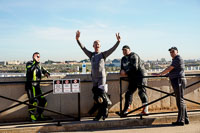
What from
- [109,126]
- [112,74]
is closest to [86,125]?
[109,126]

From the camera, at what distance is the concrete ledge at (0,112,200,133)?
525cm

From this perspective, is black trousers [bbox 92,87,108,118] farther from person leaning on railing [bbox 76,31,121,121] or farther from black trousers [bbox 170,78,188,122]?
black trousers [bbox 170,78,188,122]

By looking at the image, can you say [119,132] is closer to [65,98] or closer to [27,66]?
[65,98]

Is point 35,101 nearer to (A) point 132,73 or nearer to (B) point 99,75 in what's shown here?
(B) point 99,75

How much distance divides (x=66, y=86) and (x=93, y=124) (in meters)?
1.12

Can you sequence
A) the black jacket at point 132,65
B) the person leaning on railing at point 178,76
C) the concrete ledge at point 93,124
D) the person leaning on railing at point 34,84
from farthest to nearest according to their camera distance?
the black jacket at point 132,65, the person leaning on railing at point 34,84, the person leaning on railing at point 178,76, the concrete ledge at point 93,124

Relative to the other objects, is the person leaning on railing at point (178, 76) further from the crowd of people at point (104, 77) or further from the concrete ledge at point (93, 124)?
the concrete ledge at point (93, 124)

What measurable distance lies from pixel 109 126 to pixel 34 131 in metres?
1.76

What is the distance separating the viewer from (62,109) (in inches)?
246

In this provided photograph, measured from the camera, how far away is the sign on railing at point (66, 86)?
5.48 metres

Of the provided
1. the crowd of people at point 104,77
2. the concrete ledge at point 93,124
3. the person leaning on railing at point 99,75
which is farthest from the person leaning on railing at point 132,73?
the person leaning on railing at point 99,75

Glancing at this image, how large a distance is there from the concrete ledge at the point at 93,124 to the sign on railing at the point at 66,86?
78cm

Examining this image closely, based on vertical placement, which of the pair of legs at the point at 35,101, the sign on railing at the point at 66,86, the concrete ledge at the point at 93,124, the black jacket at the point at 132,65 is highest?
the black jacket at the point at 132,65

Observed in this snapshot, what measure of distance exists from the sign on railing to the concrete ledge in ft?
2.57
